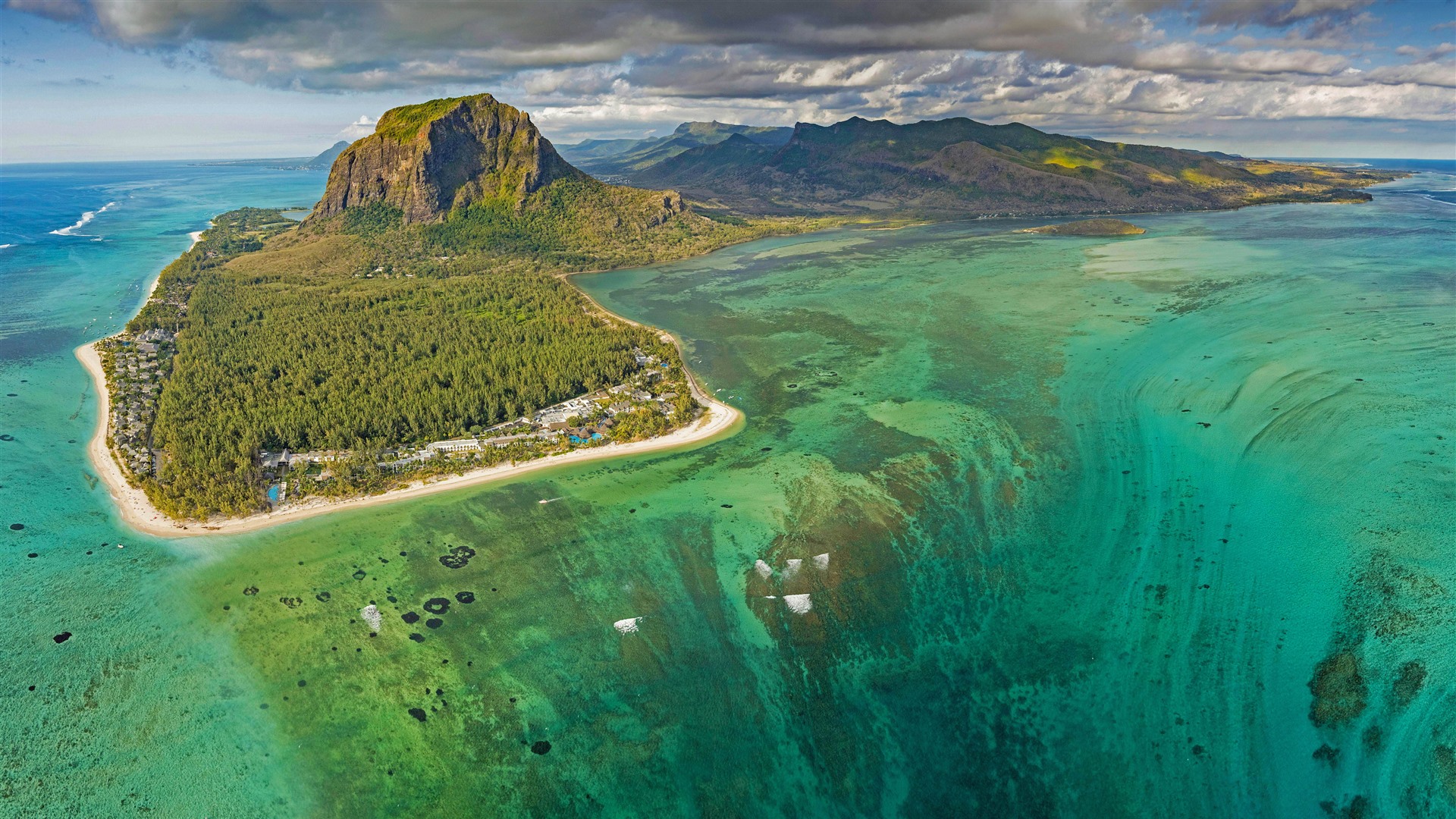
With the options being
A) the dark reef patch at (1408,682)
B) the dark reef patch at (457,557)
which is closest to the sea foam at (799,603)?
the dark reef patch at (457,557)

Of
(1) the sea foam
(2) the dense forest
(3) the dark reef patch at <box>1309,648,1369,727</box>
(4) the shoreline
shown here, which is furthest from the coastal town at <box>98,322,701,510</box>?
(3) the dark reef patch at <box>1309,648,1369,727</box>

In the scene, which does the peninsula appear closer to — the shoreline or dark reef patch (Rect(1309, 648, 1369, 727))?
the shoreline

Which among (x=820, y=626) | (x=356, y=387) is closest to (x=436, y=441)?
(x=356, y=387)

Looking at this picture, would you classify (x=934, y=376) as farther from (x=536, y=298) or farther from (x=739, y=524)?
(x=536, y=298)

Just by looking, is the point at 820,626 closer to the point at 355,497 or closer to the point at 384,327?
the point at 355,497

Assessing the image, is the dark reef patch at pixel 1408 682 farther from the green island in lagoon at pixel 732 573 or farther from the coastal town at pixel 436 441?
the coastal town at pixel 436 441
